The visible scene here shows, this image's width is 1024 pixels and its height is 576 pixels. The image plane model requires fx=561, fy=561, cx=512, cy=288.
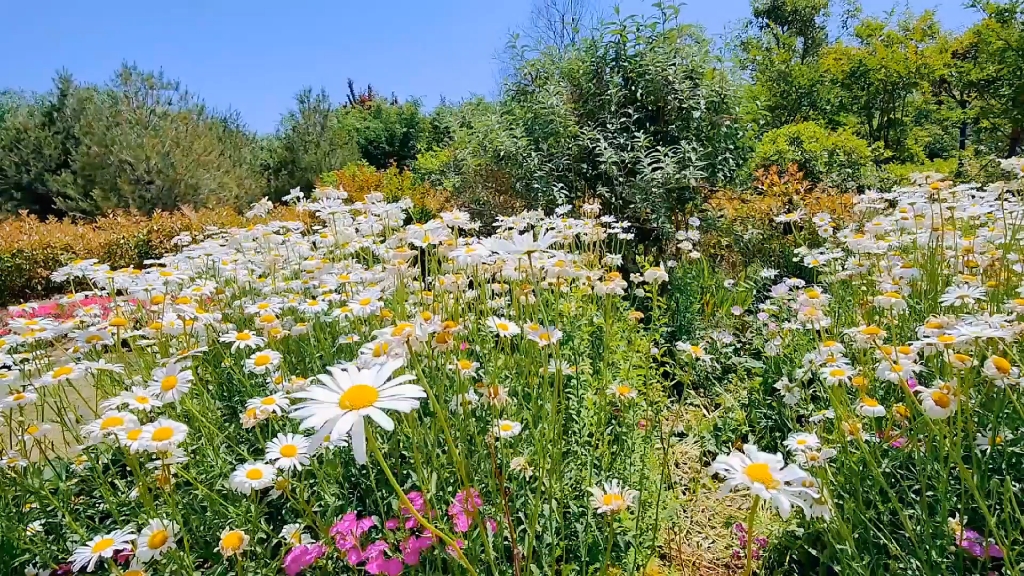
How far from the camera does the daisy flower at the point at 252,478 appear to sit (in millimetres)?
1271

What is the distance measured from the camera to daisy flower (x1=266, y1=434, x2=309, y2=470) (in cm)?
132

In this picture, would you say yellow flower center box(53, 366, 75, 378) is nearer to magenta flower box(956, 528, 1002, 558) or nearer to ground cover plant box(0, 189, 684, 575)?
ground cover plant box(0, 189, 684, 575)

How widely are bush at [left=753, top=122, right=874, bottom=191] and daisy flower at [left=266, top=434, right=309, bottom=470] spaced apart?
6855 millimetres

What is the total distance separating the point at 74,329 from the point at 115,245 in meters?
5.48

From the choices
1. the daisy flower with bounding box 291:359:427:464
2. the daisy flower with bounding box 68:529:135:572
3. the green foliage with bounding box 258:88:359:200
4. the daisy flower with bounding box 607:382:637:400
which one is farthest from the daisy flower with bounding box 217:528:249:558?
the green foliage with bounding box 258:88:359:200

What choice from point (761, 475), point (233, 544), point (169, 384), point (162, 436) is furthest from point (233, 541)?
point (761, 475)

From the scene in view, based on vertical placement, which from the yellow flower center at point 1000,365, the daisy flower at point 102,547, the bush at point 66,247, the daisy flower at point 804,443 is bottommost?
the daisy flower at point 804,443

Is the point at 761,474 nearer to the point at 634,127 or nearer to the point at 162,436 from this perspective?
the point at 162,436

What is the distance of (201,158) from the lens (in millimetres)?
9875

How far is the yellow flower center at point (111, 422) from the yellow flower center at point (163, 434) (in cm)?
9

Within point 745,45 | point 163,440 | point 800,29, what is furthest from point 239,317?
point 800,29

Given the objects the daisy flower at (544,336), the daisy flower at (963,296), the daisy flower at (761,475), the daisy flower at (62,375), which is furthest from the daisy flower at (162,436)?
the daisy flower at (963,296)

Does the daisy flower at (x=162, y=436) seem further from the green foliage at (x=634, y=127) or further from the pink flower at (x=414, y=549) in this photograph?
the green foliage at (x=634, y=127)

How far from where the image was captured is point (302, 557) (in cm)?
136
